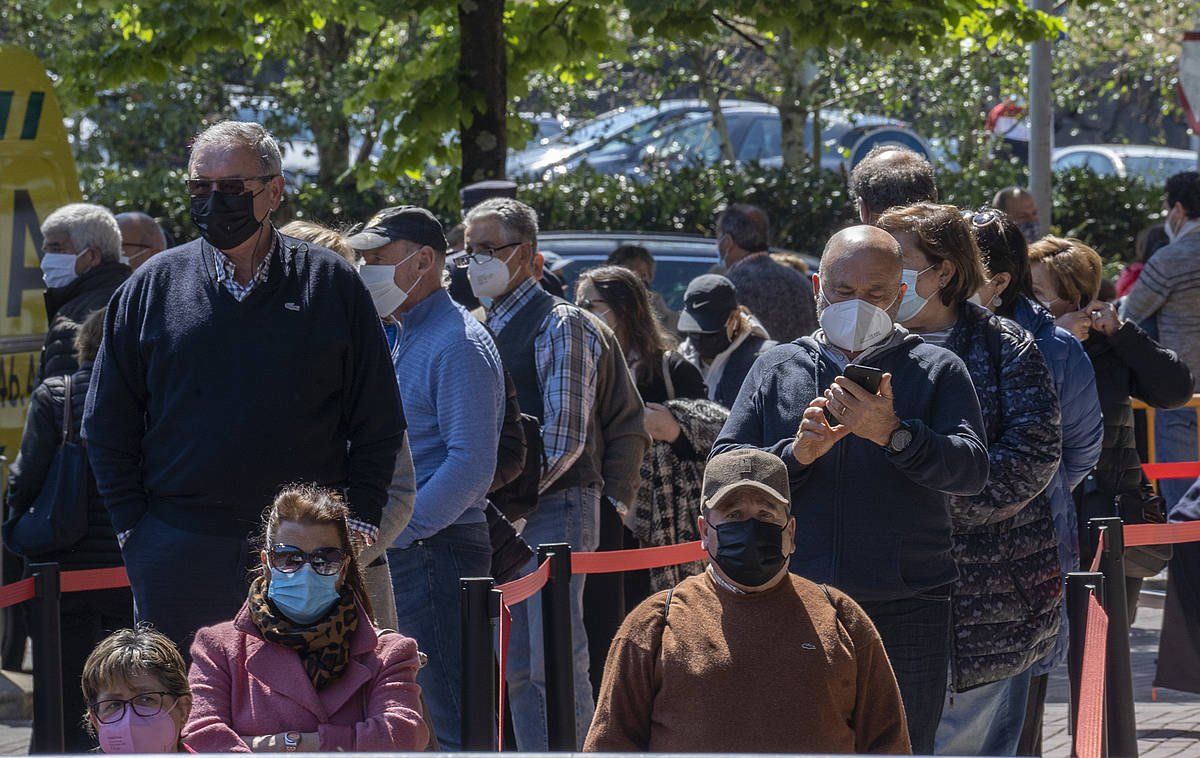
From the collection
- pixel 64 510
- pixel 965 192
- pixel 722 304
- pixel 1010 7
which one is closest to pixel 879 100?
pixel 965 192

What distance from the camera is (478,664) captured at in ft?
14.8

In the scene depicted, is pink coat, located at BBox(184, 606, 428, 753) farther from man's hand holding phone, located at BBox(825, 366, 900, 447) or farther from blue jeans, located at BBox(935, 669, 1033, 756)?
blue jeans, located at BBox(935, 669, 1033, 756)

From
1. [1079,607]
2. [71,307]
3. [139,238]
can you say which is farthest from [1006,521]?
[139,238]

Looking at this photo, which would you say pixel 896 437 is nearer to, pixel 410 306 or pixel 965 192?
pixel 410 306

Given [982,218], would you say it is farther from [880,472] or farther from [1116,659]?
[1116,659]

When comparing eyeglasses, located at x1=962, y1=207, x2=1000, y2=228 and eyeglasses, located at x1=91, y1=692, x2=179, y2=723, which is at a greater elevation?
eyeglasses, located at x1=962, y1=207, x2=1000, y2=228

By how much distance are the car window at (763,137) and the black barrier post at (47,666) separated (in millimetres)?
17535

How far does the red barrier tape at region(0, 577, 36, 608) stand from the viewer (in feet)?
16.4

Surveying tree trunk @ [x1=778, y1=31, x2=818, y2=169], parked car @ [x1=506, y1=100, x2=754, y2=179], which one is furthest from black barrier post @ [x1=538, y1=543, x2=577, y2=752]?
parked car @ [x1=506, y1=100, x2=754, y2=179]

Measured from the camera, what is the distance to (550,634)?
18.2 ft

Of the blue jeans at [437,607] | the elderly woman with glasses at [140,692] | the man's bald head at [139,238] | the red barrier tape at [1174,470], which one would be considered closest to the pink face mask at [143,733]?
the elderly woman with glasses at [140,692]

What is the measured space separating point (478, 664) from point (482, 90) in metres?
5.53

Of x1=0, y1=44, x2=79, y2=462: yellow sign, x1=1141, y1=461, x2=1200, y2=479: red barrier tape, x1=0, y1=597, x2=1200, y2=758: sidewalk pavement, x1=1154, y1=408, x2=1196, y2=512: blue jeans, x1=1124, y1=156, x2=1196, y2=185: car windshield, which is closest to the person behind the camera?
x1=0, y1=597, x2=1200, y2=758: sidewalk pavement

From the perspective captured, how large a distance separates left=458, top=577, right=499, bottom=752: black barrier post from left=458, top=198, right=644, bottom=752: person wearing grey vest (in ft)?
4.04
